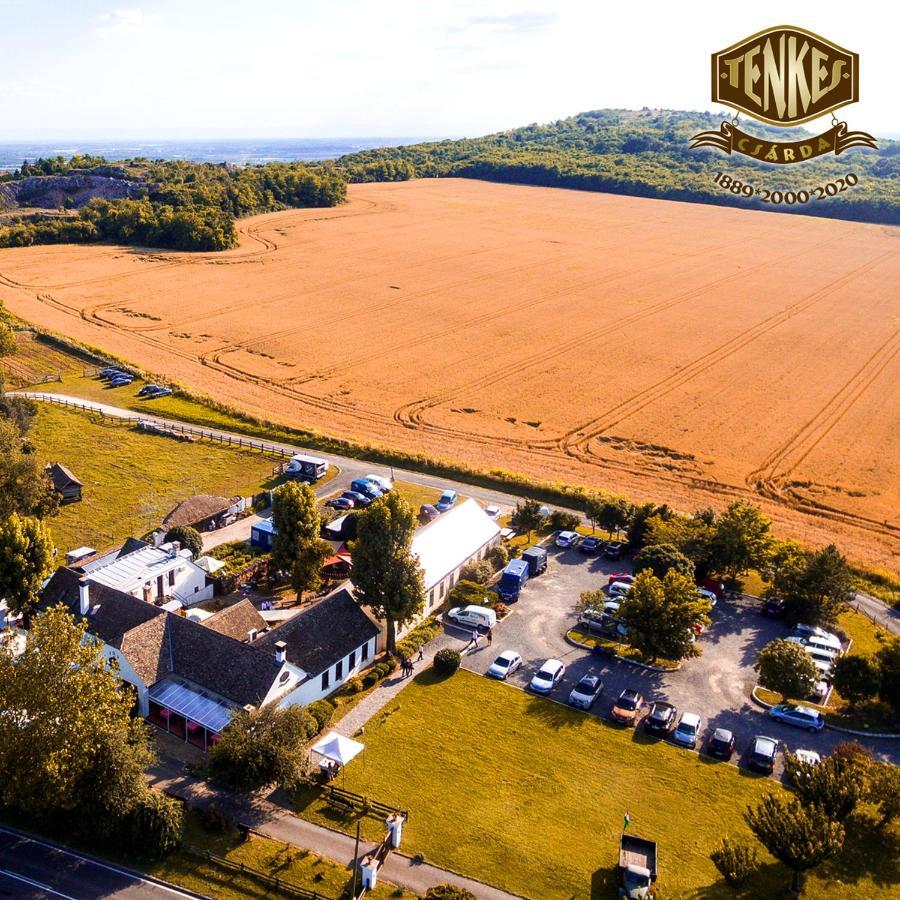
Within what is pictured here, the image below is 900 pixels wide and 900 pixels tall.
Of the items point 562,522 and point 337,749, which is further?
point 562,522

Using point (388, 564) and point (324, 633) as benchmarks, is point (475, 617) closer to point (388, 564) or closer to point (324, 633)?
point (388, 564)

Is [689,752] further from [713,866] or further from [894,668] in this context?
[894,668]

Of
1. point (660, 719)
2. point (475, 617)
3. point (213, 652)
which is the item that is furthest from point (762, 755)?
point (213, 652)

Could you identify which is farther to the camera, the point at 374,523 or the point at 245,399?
the point at 245,399

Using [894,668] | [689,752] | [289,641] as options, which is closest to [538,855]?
[689,752]

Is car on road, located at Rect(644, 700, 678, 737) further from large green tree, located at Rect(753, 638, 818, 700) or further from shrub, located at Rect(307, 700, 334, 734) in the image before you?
shrub, located at Rect(307, 700, 334, 734)

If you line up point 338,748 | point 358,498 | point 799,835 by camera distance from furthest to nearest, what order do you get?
point 358,498, point 338,748, point 799,835

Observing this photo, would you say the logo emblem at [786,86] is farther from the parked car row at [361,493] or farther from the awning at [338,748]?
the awning at [338,748]
